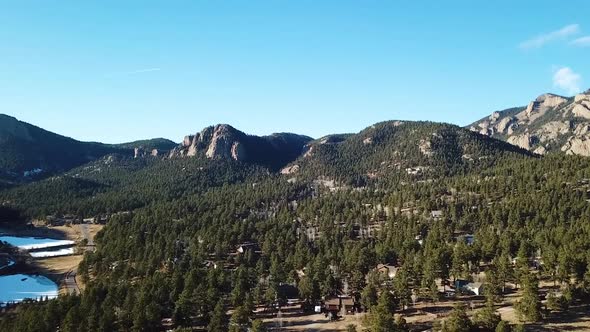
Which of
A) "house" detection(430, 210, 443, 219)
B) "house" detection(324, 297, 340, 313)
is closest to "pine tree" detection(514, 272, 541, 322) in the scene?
"house" detection(324, 297, 340, 313)

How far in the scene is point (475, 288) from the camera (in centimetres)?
8400

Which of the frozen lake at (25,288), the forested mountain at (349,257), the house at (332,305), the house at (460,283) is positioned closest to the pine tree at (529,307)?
the forested mountain at (349,257)

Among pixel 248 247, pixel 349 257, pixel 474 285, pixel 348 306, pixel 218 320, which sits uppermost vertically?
pixel 349 257

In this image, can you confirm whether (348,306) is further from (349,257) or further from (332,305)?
(349,257)

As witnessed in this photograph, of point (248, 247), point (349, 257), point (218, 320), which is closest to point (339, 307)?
point (218, 320)

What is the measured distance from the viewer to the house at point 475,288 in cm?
8319

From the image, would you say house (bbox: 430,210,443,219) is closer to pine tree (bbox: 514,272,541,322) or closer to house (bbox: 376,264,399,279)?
house (bbox: 376,264,399,279)

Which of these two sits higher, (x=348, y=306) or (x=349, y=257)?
(x=349, y=257)

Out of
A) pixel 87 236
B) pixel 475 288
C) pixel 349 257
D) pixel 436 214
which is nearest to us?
pixel 475 288

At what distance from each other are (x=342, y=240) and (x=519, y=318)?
6816 cm

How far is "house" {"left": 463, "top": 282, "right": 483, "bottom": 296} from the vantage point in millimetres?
83188

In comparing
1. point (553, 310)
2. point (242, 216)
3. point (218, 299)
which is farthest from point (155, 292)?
point (242, 216)

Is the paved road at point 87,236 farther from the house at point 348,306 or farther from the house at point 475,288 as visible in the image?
the house at point 475,288

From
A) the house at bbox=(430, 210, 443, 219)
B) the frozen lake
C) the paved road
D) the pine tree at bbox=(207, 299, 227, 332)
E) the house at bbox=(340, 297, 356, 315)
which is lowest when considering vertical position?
the frozen lake
